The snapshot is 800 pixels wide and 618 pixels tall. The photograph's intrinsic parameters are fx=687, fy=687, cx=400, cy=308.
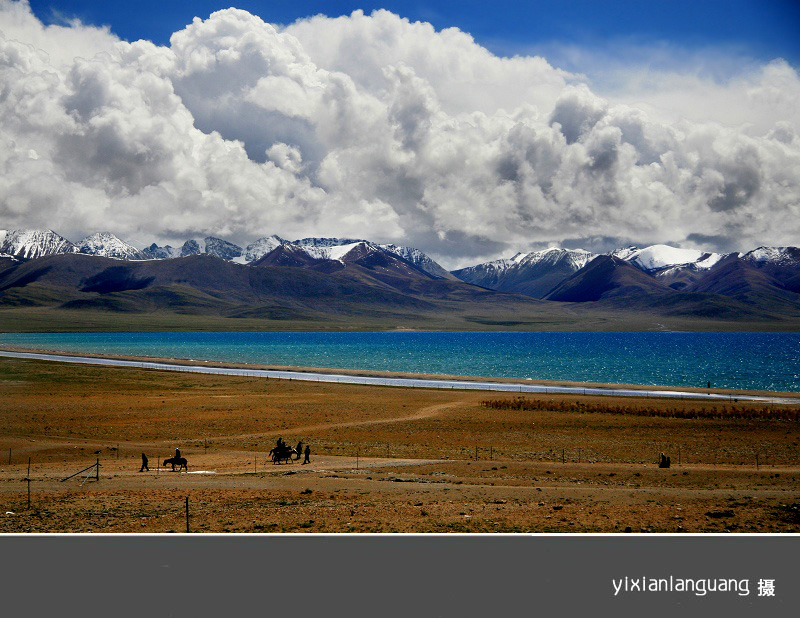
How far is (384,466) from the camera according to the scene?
3878cm

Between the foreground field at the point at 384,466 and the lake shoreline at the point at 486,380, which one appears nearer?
the foreground field at the point at 384,466

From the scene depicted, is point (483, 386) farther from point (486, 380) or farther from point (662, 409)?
point (662, 409)

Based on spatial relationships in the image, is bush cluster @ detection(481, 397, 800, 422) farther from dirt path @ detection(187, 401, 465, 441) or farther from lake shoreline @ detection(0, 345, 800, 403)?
lake shoreline @ detection(0, 345, 800, 403)

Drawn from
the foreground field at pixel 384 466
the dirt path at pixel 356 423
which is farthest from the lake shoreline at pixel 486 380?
the dirt path at pixel 356 423

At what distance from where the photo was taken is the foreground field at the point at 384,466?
23828mm

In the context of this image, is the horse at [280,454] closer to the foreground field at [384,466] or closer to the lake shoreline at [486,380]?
the foreground field at [384,466]

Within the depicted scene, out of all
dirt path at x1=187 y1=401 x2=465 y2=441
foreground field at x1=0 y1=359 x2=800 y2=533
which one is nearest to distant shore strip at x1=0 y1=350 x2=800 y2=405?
foreground field at x1=0 y1=359 x2=800 y2=533

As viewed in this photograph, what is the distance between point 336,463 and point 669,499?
63.7ft

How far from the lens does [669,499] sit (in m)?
27.7

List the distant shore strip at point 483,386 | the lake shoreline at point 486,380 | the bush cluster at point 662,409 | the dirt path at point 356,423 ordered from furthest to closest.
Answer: the lake shoreline at point 486,380 < the distant shore strip at point 483,386 < the bush cluster at point 662,409 < the dirt path at point 356,423

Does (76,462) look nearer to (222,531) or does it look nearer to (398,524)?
(222,531)

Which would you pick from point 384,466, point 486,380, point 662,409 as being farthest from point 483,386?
point 384,466

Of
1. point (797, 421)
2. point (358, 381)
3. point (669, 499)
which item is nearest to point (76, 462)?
point (669, 499)

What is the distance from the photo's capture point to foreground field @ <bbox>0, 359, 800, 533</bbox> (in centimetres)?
2383
